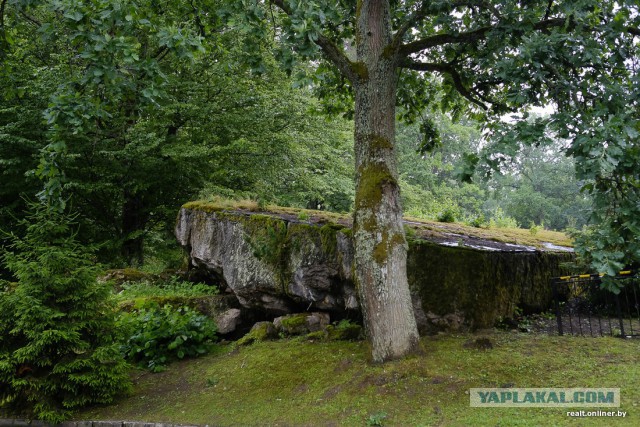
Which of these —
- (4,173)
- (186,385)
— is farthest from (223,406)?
(4,173)

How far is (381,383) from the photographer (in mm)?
4758

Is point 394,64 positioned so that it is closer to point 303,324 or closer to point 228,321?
point 303,324

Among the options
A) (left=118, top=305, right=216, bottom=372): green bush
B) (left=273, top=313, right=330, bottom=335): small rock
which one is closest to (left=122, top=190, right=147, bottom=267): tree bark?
(left=118, top=305, right=216, bottom=372): green bush

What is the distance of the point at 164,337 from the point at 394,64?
5.06m

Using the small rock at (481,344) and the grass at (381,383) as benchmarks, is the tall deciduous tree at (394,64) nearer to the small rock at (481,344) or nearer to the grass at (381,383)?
the grass at (381,383)

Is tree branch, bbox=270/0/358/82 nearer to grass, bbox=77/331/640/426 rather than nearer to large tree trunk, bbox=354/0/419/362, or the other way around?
large tree trunk, bbox=354/0/419/362

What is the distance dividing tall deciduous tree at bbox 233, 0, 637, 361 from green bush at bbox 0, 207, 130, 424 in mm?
3141

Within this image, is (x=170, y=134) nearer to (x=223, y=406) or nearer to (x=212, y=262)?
(x=212, y=262)

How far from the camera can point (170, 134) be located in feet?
40.9

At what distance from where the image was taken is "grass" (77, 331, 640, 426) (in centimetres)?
420

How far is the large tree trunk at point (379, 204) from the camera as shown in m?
5.08

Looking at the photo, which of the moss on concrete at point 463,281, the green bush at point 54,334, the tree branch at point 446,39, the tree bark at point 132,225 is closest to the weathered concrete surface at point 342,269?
the moss on concrete at point 463,281

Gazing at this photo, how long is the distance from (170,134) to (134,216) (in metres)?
2.57

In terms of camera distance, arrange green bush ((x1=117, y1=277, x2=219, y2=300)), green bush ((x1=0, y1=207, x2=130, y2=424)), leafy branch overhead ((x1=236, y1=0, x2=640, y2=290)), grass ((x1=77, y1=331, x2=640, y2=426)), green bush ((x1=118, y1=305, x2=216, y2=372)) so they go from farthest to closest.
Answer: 1. green bush ((x1=117, y1=277, x2=219, y2=300))
2. green bush ((x1=118, y1=305, x2=216, y2=372))
3. green bush ((x1=0, y1=207, x2=130, y2=424))
4. grass ((x1=77, y1=331, x2=640, y2=426))
5. leafy branch overhead ((x1=236, y1=0, x2=640, y2=290))
